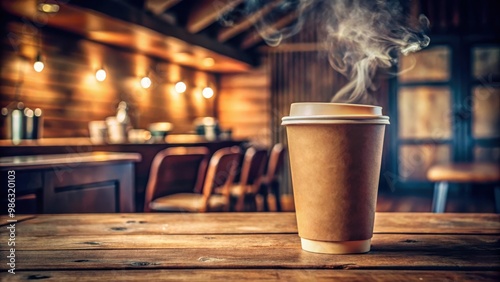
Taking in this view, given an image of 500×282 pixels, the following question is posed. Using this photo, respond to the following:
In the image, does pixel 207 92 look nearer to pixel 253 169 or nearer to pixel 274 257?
pixel 253 169

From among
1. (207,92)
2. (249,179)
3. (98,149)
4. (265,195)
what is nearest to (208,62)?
(207,92)

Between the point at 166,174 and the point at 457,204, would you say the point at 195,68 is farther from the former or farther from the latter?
the point at 166,174

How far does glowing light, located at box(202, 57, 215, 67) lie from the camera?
743 centimetres

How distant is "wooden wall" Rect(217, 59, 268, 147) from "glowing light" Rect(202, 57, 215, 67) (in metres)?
0.96

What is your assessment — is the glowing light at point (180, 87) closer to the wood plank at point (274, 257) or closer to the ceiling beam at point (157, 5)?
the ceiling beam at point (157, 5)

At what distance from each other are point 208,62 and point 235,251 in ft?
23.2

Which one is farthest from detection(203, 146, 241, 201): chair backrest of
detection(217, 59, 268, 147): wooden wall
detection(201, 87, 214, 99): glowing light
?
detection(217, 59, 268, 147): wooden wall

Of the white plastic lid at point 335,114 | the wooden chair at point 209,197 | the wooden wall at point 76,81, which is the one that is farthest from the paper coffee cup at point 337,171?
the wooden wall at point 76,81

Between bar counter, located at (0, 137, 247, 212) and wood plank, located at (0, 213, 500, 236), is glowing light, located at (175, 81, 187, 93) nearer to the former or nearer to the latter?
bar counter, located at (0, 137, 247, 212)

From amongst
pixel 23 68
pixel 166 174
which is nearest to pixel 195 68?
pixel 23 68

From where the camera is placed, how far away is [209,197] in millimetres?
3361

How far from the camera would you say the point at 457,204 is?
23.1 ft

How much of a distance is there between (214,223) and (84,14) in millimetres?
3752

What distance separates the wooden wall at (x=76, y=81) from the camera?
4.81 meters
